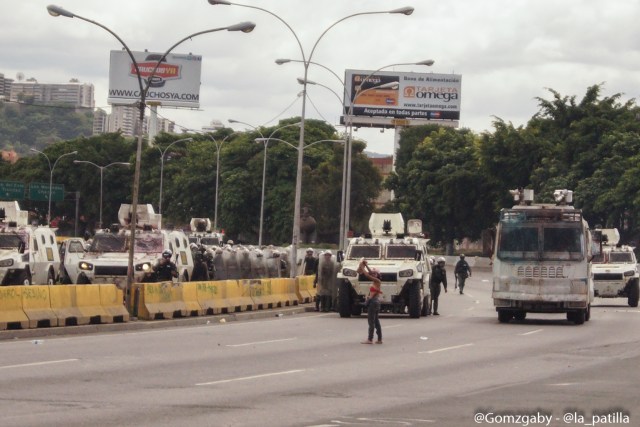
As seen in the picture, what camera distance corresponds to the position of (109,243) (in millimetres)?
40844

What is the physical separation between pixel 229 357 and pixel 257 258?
87.4 feet

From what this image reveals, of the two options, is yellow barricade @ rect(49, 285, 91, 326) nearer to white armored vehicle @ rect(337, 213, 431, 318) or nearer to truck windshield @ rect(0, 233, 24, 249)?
white armored vehicle @ rect(337, 213, 431, 318)

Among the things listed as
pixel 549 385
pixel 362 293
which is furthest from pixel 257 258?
pixel 549 385

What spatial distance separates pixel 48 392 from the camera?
54.5ft

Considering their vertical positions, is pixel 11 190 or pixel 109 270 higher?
pixel 11 190

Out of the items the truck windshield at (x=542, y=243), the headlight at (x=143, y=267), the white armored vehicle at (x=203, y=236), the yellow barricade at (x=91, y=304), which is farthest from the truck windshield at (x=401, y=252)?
the white armored vehicle at (x=203, y=236)

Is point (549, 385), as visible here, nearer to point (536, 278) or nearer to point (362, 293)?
point (536, 278)

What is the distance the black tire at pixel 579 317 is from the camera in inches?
1394

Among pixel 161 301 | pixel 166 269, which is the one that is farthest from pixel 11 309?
pixel 166 269

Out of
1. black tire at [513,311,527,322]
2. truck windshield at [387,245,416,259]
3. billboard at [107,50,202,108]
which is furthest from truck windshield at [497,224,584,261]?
billboard at [107,50,202,108]

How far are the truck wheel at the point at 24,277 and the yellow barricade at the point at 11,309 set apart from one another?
38.1ft

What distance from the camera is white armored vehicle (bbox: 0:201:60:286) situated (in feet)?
127

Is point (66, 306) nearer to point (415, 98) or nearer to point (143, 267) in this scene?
point (143, 267)

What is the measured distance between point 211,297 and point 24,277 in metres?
6.57
